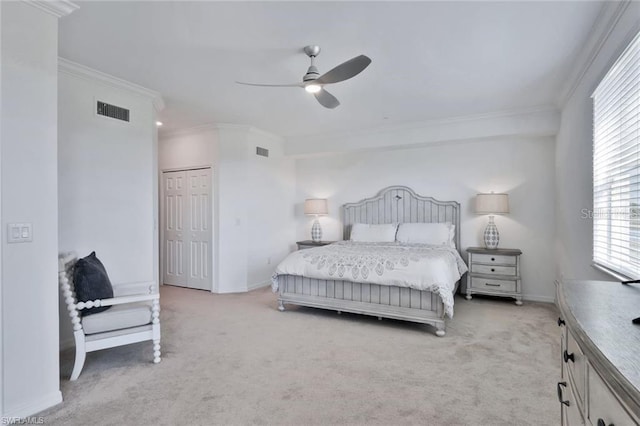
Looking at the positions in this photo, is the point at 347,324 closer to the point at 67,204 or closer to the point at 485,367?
the point at 485,367

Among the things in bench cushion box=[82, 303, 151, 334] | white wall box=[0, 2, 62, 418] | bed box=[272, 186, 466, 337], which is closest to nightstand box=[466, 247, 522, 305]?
bed box=[272, 186, 466, 337]

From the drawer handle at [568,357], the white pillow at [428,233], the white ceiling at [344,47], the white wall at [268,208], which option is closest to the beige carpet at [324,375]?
the drawer handle at [568,357]

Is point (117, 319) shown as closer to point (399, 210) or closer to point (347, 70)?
point (347, 70)

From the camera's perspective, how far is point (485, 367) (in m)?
2.57

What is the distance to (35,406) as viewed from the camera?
1998 mm

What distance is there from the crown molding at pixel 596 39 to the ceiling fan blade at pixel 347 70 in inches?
61.8

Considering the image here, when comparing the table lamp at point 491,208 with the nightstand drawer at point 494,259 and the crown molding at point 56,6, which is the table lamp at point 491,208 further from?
the crown molding at point 56,6

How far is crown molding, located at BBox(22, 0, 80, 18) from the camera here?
202 centimetres

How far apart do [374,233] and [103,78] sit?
3.97 m

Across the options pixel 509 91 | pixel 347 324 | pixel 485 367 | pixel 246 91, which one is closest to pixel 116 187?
pixel 246 91

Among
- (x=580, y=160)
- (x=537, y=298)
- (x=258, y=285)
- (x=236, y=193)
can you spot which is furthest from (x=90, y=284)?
(x=537, y=298)

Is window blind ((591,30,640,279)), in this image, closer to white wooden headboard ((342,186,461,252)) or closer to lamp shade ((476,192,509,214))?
lamp shade ((476,192,509,214))

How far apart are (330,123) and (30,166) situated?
12.3ft

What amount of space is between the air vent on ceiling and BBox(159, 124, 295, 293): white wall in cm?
161
